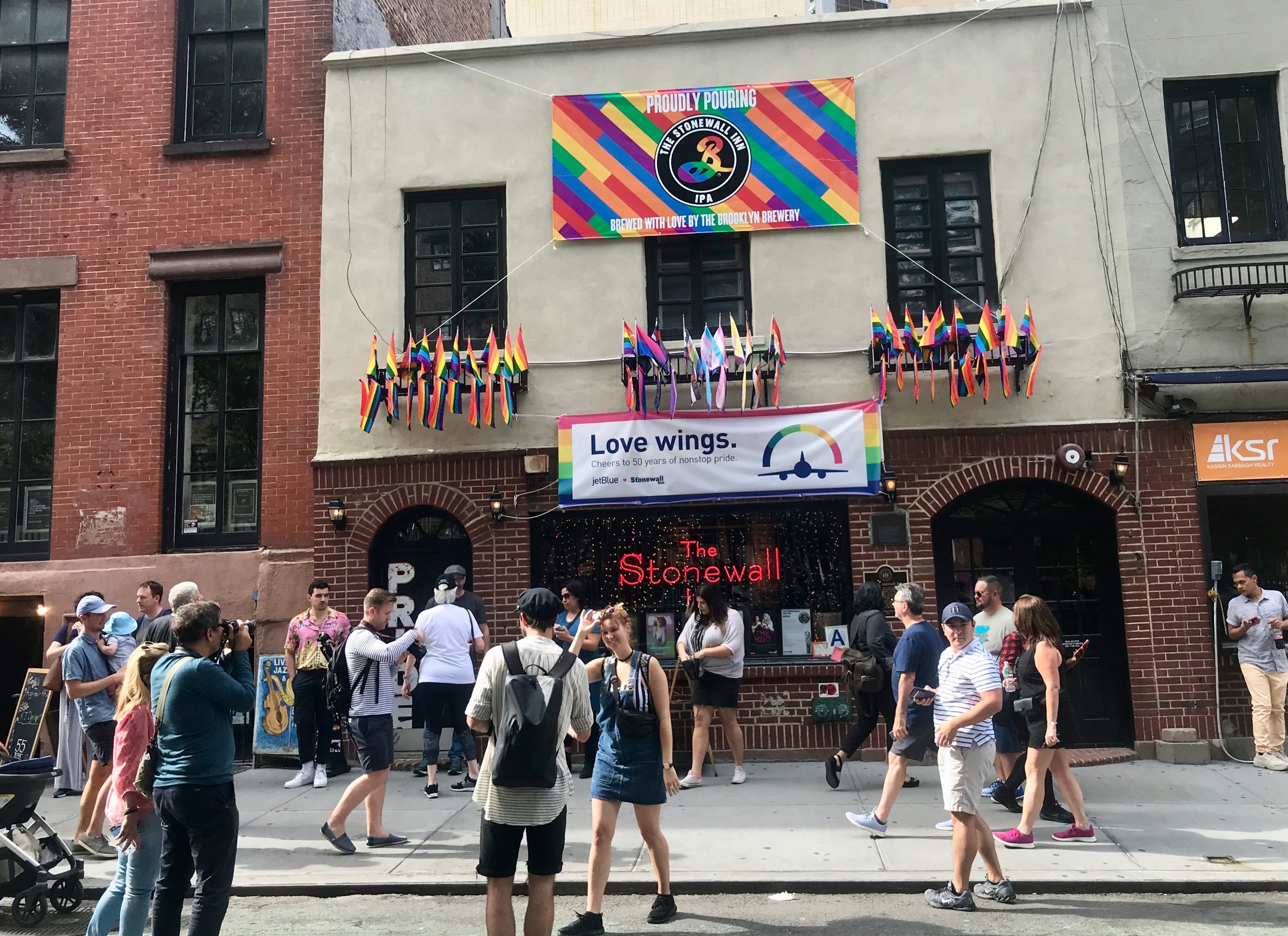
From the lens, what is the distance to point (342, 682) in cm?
829

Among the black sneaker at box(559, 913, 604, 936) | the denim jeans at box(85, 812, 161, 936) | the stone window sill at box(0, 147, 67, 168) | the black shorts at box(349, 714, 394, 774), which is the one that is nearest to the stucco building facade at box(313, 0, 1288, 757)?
the stone window sill at box(0, 147, 67, 168)

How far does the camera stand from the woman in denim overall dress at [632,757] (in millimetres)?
5758

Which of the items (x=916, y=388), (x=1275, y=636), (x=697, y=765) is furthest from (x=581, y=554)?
(x=1275, y=636)

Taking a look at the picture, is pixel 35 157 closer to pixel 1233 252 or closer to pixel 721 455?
pixel 721 455

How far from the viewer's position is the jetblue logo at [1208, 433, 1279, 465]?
10.4 m

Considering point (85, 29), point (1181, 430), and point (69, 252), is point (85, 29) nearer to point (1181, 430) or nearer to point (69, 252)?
point (69, 252)

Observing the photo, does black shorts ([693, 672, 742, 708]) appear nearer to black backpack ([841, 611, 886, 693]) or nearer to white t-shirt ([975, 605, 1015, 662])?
black backpack ([841, 611, 886, 693])

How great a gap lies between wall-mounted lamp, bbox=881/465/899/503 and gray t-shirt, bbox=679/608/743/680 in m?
2.15

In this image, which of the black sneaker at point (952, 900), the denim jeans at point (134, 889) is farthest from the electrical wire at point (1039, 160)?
the denim jeans at point (134, 889)

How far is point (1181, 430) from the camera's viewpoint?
34.3 feet

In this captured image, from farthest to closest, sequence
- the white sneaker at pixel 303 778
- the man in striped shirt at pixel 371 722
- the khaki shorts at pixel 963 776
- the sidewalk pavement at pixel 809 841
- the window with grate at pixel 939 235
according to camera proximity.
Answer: the window with grate at pixel 939 235 → the white sneaker at pixel 303 778 → the man in striped shirt at pixel 371 722 → the sidewalk pavement at pixel 809 841 → the khaki shorts at pixel 963 776

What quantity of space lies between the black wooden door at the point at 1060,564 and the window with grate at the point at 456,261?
545 centimetres

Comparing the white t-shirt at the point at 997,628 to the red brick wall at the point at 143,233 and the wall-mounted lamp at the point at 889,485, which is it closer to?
the wall-mounted lamp at the point at 889,485

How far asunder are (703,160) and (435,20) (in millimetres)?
7212
